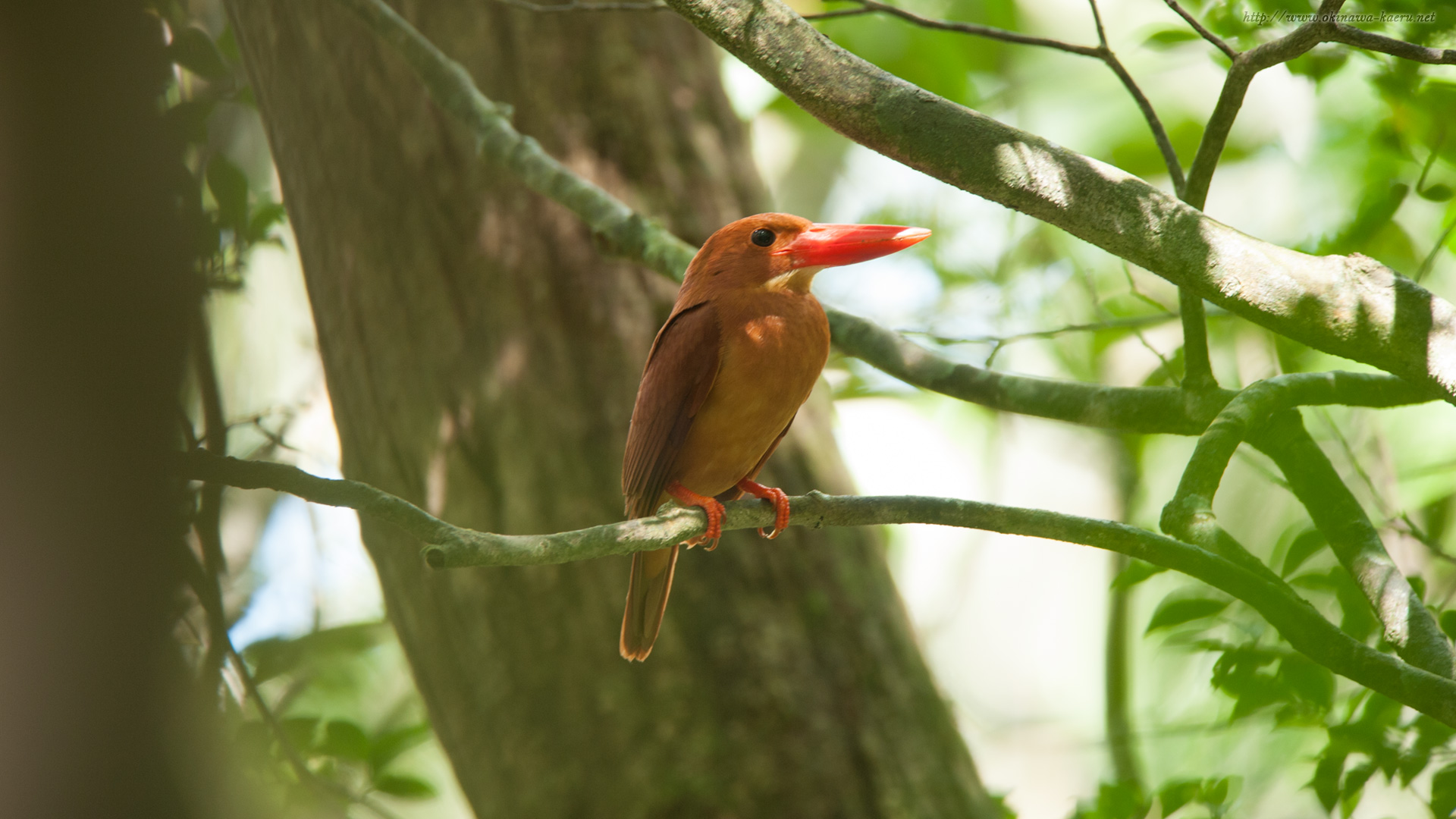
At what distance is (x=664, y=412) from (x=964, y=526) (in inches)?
33.1

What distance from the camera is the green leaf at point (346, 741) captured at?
2732 mm

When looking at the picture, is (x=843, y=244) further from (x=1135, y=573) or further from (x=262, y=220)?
(x=262, y=220)

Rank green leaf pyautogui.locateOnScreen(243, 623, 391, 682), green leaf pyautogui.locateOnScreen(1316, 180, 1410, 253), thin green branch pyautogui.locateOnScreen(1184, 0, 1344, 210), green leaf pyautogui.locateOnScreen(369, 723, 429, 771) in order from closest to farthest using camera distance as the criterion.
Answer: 1. thin green branch pyautogui.locateOnScreen(1184, 0, 1344, 210)
2. green leaf pyautogui.locateOnScreen(1316, 180, 1410, 253)
3. green leaf pyautogui.locateOnScreen(243, 623, 391, 682)
4. green leaf pyautogui.locateOnScreen(369, 723, 429, 771)

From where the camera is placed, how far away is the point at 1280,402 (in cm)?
185

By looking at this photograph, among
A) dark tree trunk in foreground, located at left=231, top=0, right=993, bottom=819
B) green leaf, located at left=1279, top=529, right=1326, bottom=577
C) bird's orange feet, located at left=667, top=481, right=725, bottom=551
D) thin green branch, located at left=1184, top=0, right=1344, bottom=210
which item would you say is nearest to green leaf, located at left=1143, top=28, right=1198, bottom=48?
thin green branch, located at left=1184, top=0, right=1344, bottom=210

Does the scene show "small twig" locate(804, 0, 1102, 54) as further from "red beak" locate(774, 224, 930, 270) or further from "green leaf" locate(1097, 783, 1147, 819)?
"green leaf" locate(1097, 783, 1147, 819)

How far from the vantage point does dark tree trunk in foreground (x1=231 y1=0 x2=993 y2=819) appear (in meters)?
2.96

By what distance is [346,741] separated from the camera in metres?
2.73

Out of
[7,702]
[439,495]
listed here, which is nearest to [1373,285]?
[7,702]

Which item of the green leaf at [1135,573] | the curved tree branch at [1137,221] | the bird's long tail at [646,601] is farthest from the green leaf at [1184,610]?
the bird's long tail at [646,601]

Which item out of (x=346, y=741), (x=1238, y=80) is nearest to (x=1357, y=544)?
(x=1238, y=80)

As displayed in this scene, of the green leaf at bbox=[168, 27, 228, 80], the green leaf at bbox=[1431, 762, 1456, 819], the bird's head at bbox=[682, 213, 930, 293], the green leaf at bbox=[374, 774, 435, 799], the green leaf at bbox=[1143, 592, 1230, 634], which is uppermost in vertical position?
the green leaf at bbox=[168, 27, 228, 80]

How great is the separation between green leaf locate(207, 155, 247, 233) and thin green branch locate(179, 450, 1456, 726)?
1474 millimetres

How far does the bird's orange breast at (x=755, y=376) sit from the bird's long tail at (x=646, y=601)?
277 millimetres
